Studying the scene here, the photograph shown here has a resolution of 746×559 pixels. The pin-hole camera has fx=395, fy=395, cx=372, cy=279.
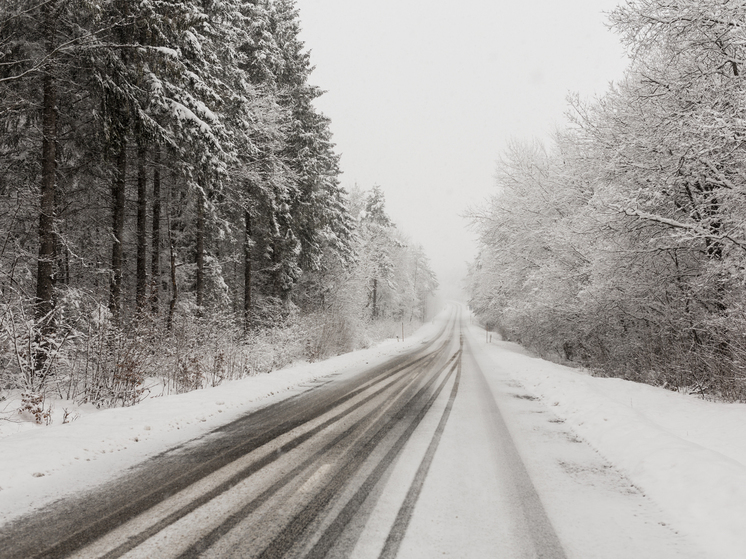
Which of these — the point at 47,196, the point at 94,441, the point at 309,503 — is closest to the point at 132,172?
the point at 47,196

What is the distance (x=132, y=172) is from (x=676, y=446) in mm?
16737

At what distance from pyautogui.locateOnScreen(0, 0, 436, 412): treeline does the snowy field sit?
134cm

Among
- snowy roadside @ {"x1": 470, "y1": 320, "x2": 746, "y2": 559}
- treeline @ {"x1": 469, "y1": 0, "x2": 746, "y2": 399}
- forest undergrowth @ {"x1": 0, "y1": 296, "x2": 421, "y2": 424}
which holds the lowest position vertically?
snowy roadside @ {"x1": 470, "y1": 320, "x2": 746, "y2": 559}

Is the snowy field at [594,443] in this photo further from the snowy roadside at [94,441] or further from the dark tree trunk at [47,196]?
the dark tree trunk at [47,196]

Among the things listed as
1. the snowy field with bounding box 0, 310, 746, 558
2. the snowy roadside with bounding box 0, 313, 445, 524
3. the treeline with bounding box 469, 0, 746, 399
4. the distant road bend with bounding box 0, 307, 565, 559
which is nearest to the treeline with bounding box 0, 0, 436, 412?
the snowy roadside with bounding box 0, 313, 445, 524

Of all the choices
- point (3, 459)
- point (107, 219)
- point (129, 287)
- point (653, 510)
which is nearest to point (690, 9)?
point (653, 510)

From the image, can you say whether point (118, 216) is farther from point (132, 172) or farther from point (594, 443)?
point (594, 443)

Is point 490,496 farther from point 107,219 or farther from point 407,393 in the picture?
point 107,219

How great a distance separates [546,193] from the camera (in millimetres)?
18609

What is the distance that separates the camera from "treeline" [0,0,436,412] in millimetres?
7504

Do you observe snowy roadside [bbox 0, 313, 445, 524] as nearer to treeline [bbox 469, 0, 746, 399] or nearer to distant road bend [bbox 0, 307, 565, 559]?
distant road bend [bbox 0, 307, 565, 559]

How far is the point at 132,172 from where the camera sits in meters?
14.3

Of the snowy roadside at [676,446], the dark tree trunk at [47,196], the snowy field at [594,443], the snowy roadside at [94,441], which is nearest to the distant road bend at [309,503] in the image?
the snowy roadside at [94,441]

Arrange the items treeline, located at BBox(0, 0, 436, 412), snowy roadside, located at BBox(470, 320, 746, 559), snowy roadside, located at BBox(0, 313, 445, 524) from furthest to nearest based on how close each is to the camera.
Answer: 1. treeline, located at BBox(0, 0, 436, 412)
2. snowy roadside, located at BBox(0, 313, 445, 524)
3. snowy roadside, located at BBox(470, 320, 746, 559)
